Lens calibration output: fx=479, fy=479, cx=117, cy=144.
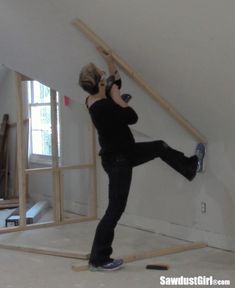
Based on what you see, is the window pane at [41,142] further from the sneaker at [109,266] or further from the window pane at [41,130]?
the sneaker at [109,266]

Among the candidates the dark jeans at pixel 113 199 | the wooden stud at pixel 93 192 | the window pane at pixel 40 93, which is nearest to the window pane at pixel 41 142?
the window pane at pixel 40 93

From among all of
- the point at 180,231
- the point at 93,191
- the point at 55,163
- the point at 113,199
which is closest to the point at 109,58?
the point at 113,199

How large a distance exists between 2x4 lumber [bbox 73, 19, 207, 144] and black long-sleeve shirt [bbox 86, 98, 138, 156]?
37 centimetres

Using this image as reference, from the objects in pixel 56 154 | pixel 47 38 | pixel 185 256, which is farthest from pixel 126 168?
pixel 56 154

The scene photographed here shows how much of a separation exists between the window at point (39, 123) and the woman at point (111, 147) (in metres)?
3.24

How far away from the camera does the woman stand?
11.3ft

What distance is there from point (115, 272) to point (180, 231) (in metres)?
1.17

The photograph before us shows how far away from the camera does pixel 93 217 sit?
5551 mm

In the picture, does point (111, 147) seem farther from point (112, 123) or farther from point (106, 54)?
point (106, 54)

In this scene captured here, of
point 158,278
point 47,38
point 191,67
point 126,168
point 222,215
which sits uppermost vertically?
point 47,38

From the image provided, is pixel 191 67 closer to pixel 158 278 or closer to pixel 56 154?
pixel 158 278

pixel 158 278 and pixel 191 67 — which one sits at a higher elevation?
pixel 191 67

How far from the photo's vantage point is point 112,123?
11.3 ft

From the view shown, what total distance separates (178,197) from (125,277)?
1328 mm
